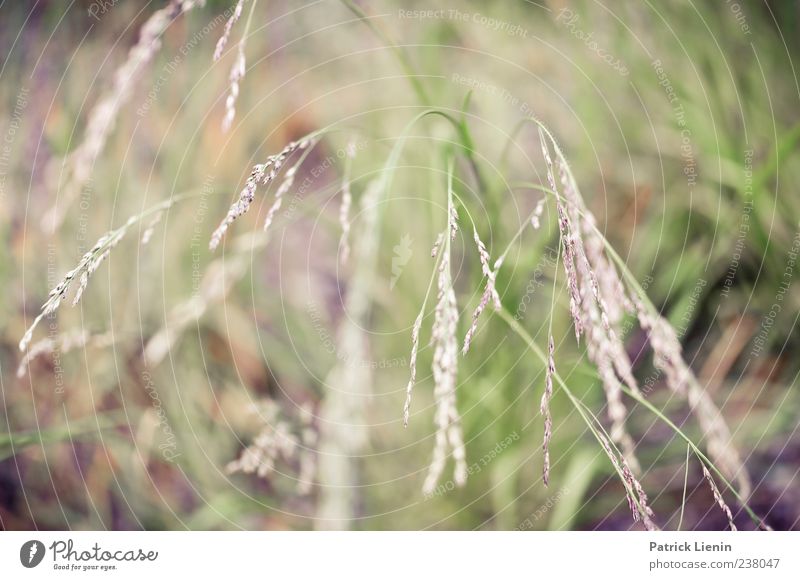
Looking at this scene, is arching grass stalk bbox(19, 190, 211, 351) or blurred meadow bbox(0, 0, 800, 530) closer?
arching grass stalk bbox(19, 190, 211, 351)

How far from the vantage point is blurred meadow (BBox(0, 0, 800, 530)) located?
25.5 inches

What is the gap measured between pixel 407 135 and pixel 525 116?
0.14 metres

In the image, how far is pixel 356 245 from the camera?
2.15ft

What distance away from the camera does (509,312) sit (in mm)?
615

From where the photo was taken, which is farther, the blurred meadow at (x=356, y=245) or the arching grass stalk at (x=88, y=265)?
the blurred meadow at (x=356, y=245)

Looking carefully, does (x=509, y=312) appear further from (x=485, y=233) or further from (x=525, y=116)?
(x=525, y=116)

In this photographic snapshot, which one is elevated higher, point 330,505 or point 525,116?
point 525,116

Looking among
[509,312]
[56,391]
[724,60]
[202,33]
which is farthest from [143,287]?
→ [724,60]

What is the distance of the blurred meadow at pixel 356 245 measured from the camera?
2.13 feet
